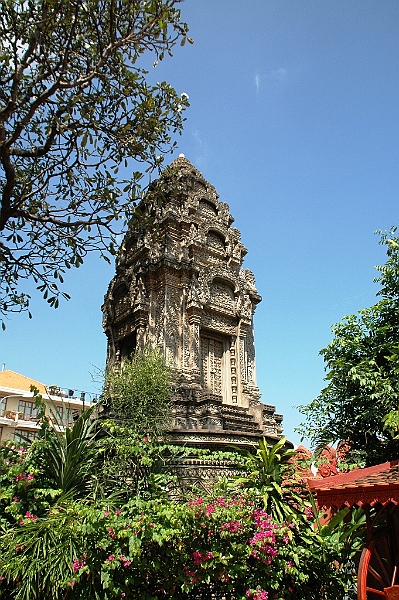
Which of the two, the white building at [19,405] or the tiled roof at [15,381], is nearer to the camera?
the white building at [19,405]

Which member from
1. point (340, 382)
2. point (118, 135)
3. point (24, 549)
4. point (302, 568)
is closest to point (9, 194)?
point (118, 135)

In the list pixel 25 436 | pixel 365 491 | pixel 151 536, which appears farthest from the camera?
pixel 25 436

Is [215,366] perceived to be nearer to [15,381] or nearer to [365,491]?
[365,491]

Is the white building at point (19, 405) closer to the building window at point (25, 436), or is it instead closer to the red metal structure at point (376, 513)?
the building window at point (25, 436)

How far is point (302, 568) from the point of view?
6.03 metres

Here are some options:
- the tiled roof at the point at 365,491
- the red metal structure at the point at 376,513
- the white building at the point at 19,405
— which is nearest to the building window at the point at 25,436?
the white building at the point at 19,405

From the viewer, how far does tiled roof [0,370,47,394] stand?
128ft

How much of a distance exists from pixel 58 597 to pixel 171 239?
11.9 m

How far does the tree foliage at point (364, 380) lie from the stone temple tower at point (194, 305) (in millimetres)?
2391

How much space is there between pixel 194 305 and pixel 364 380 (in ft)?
19.1

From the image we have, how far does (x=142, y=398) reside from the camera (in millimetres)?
10211

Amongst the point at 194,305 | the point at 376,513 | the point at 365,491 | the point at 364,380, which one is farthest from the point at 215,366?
the point at 365,491

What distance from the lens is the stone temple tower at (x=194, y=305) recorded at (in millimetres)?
14250

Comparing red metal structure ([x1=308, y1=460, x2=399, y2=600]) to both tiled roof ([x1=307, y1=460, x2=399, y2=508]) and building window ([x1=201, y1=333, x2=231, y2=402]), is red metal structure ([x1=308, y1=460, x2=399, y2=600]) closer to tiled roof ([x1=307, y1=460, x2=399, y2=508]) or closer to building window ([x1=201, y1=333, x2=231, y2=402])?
tiled roof ([x1=307, y1=460, x2=399, y2=508])
